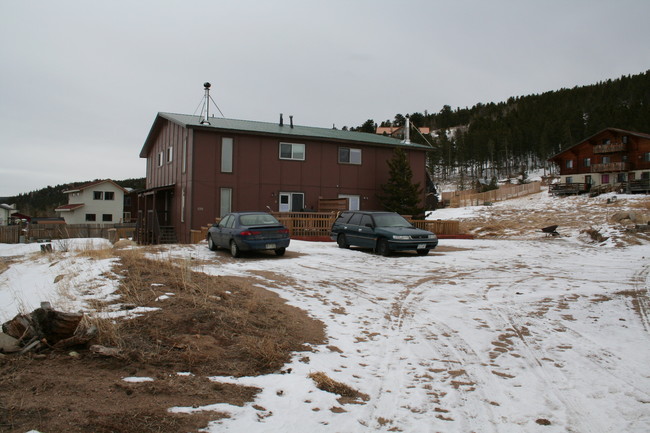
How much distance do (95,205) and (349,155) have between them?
161ft

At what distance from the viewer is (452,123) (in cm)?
17950

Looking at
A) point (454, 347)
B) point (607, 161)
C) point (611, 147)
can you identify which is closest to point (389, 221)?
point (454, 347)

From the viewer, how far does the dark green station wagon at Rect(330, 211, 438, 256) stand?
15.0 m

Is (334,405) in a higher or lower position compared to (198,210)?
lower

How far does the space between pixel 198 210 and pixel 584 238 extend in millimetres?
19667

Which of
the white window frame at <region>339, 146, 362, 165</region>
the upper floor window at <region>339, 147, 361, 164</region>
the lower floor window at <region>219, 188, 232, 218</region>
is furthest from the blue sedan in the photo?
the white window frame at <region>339, 146, 362, 165</region>

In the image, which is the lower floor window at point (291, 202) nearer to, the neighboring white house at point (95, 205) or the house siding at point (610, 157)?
the neighboring white house at point (95, 205)

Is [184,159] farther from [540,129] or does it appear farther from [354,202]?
[540,129]

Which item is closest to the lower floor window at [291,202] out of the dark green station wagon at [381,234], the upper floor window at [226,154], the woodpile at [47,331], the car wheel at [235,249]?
the upper floor window at [226,154]

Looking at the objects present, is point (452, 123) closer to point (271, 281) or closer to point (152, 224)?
point (152, 224)

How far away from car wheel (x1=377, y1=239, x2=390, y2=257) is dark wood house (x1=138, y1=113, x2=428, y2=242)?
1292cm

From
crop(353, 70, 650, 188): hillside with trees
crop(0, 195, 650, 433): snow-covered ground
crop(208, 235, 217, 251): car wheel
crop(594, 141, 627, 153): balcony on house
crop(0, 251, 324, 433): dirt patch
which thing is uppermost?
crop(353, 70, 650, 188): hillside with trees

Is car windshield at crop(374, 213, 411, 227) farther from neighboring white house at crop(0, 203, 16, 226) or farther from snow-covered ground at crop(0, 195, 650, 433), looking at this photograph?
neighboring white house at crop(0, 203, 16, 226)

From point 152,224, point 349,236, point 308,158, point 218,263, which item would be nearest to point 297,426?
point 218,263
